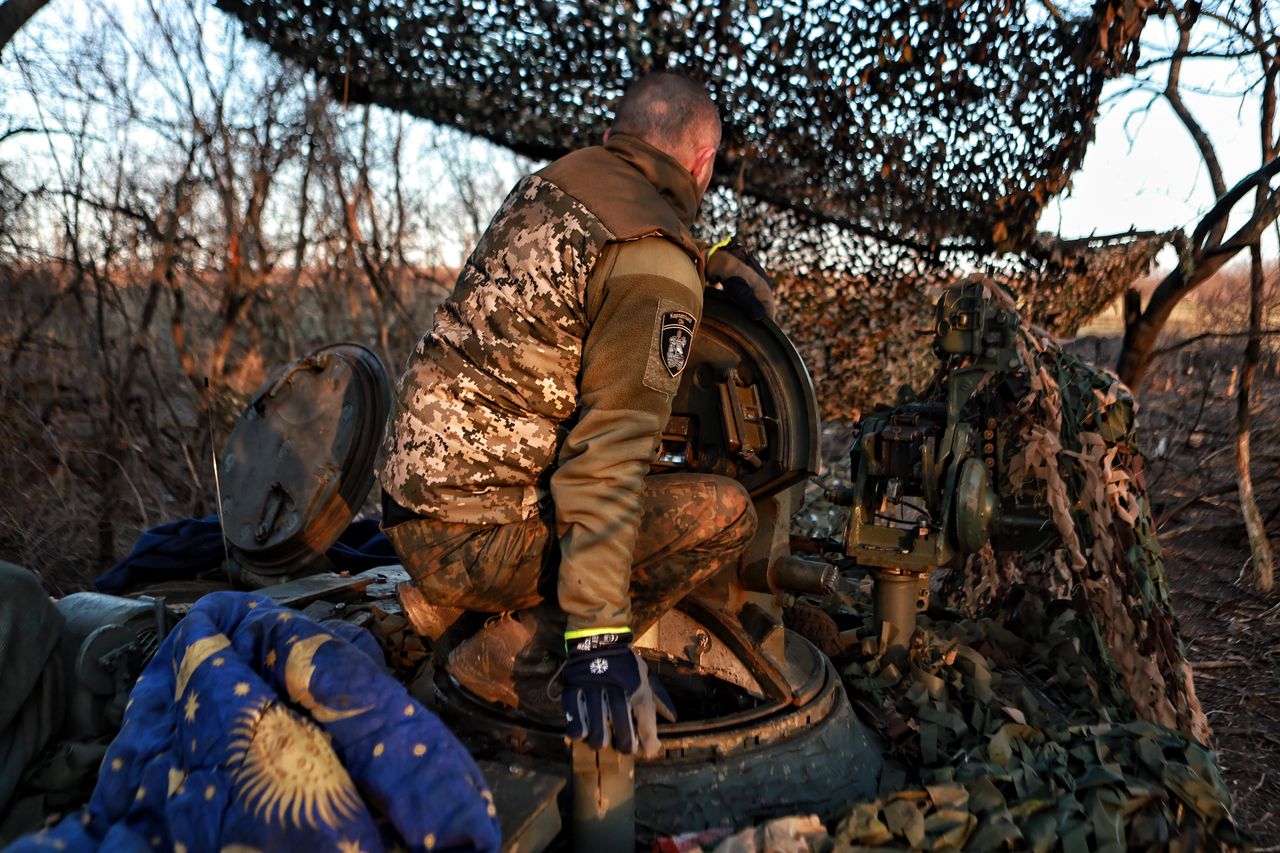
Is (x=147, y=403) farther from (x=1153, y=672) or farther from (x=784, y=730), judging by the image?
(x=1153, y=672)

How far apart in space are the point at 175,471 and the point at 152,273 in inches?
57.8

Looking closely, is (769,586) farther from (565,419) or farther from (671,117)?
(671,117)

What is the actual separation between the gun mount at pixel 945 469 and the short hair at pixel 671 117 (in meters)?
1.20

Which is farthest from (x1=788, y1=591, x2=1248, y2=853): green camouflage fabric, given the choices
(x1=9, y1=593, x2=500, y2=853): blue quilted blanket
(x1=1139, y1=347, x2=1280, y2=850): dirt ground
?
(x1=9, y1=593, x2=500, y2=853): blue quilted blanket

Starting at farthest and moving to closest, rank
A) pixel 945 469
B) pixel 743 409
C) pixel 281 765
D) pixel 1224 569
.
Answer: pixel 1224 569 < pixel 945 469 < pixel 743 409 < pixel 281 765

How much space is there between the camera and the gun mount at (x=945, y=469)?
3.11 m

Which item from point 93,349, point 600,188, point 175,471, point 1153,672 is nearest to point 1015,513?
point 1153,672

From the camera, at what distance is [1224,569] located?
5516 mm

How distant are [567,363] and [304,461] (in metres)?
2.09

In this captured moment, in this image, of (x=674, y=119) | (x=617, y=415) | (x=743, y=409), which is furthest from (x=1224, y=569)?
(x=617, y=415)

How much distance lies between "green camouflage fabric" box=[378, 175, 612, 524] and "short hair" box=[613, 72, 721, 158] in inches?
13.4

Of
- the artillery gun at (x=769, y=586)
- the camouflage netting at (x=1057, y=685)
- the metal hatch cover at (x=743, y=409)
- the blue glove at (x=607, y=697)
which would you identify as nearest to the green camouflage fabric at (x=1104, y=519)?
the camouflage netting at (x=1057, y=685)

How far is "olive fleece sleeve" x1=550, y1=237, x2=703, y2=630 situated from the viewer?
2217 millimetres

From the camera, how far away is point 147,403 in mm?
7129
